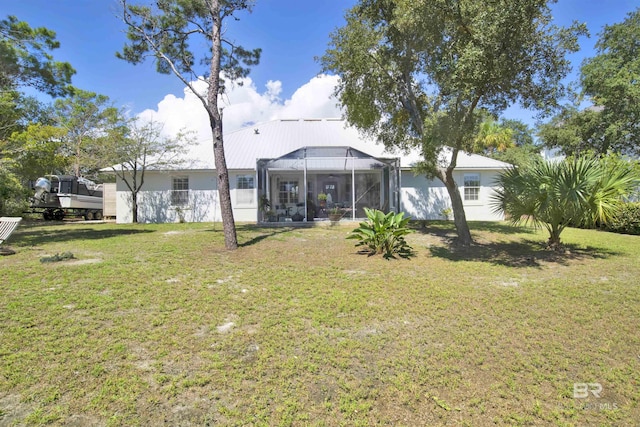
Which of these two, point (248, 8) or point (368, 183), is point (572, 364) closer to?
point (248, 8)

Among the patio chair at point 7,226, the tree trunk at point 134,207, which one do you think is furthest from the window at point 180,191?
the patio chair at point 7,226

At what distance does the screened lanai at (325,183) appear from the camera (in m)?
15.3

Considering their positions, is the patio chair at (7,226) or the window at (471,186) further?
the window at (471,186)

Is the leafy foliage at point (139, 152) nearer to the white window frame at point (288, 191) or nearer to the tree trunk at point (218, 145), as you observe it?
the white window frame at point (288, 191)

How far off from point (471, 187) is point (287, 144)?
10.5 meters

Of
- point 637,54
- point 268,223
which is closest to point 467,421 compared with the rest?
point 268,223

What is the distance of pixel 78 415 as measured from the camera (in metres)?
2.69

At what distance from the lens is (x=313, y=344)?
3.91m

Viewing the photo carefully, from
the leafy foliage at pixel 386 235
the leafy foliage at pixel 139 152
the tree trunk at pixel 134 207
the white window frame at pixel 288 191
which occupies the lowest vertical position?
the leafy foliage at pixel 386 235

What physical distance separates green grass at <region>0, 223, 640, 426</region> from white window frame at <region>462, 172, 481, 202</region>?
450 inches

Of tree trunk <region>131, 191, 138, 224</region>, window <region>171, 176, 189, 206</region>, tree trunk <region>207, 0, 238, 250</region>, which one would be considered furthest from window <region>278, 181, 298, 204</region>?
tree trunk <region>207, 0, 238, 250</region>

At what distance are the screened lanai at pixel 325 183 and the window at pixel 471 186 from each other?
4.34m

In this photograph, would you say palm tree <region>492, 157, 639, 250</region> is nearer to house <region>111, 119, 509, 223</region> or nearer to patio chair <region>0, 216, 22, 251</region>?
house <region>111, 119, 509, 223</region>

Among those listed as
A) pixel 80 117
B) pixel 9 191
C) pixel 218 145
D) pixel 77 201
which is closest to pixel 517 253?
pixel 218 145
